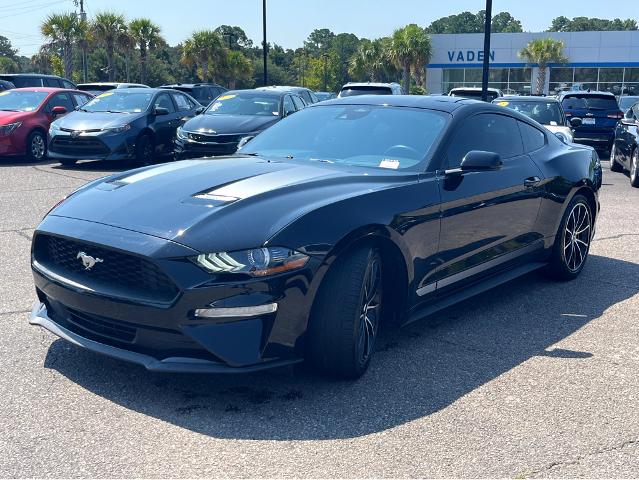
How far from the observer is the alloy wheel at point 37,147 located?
48.9 ft

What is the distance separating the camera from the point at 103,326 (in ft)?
12.6

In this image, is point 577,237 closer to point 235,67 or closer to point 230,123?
point 230,123

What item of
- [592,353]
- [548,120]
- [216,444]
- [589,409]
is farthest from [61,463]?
[548,120]

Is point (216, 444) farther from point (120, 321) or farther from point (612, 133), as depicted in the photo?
point (612, 133)

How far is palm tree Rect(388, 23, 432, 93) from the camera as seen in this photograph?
5088 cm

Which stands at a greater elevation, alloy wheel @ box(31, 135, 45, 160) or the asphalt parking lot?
alloy wheel @ box(31, 135, 45, 160)

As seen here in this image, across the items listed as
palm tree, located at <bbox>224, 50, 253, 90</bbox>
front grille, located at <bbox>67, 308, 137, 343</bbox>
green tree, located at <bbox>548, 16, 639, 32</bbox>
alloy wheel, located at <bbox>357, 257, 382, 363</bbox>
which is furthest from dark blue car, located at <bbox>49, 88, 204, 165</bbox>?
green tree, located at <bbox>548, 16, 639, 32</bbox>

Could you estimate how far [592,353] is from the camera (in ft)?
15.5

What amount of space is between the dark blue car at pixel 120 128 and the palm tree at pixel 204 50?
4102 cm

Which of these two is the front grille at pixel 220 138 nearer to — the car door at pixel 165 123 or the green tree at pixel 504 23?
the car door at pixel 165 123

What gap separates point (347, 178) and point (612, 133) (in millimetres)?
15511

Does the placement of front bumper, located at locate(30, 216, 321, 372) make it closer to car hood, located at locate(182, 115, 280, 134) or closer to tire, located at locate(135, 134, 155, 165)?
car hood, located at locate(182, 115, 280, 134)

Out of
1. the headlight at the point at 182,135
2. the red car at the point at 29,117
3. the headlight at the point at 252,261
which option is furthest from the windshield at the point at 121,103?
the headlight at the point at 252,261

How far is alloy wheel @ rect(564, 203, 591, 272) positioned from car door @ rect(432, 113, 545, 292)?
512 millimetres
